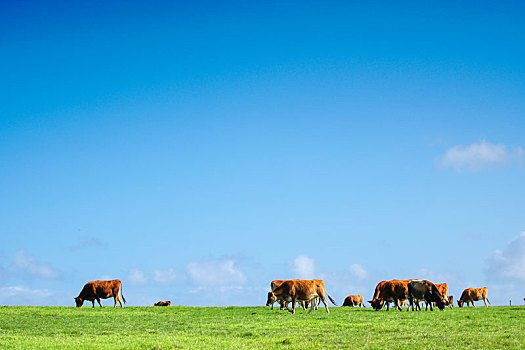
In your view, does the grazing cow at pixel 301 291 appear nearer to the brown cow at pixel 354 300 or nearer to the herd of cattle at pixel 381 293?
the herd of cattle at pixel 381 293

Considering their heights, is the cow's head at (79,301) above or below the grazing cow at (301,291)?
above

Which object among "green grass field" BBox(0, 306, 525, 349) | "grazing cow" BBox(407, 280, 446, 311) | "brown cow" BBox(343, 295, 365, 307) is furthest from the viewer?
"brown cow" BBox(343, 295, 365, 307)

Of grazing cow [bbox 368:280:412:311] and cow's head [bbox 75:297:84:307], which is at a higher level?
cow's head [bbox 75:297:84:307]

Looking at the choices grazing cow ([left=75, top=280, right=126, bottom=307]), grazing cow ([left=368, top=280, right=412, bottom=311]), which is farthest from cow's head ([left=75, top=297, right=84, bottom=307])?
grazing cow ([left=368, top=280, right=412, bottom=311])

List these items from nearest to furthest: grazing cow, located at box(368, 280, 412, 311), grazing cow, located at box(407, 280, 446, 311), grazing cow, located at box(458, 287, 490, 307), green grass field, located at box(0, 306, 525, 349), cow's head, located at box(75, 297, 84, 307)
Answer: green grass field, located at box(0, 306, 525, 349) < grazing cow, located at box(407, 280, 446, 311) < grazing cow, located at box(368, 280, 412, 311) < cow's head, located at box(75, 297, 84, 307) < grazing cow, located at box(458, 287, 490, 307)

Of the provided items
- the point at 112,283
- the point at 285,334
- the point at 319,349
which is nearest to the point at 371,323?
the point at 285,334

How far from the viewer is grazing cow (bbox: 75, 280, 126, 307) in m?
52.0

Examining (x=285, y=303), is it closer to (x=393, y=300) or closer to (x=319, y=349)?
(x=393, y=300)

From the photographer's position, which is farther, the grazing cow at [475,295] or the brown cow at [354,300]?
the brown cow at [354,300]

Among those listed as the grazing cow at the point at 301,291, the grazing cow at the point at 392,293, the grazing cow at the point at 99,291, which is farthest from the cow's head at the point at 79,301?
the grazing cow at the point at 392,293

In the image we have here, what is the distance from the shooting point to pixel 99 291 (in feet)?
171

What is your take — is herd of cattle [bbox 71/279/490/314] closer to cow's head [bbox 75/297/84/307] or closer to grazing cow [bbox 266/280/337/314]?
grazing cow [bbox 266/280/337/314]

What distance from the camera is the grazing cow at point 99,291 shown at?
5200 cm

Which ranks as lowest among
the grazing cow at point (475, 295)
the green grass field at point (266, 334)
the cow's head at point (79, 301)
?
the green grass field at point (266, 334)
